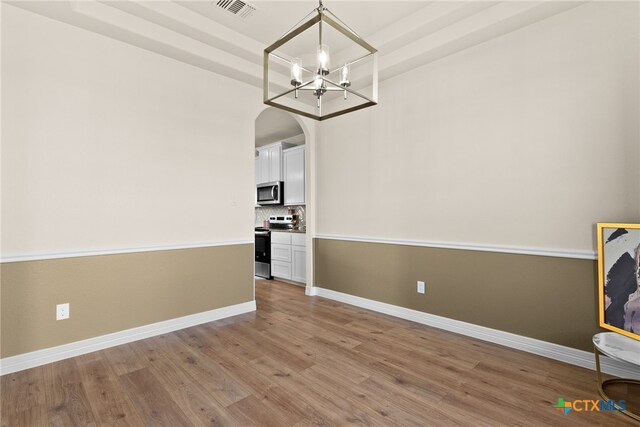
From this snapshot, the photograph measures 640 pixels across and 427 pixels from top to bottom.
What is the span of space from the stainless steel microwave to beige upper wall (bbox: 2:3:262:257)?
2134 millimetres

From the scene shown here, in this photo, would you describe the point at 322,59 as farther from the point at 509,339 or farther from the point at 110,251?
the point at 509,339

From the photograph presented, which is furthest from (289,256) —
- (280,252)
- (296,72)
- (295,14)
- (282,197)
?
(296,72)

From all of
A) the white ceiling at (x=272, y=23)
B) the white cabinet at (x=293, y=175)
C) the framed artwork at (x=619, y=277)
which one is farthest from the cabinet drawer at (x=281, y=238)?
the framed artwork at (x=619, y=277)

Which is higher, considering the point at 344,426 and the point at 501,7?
the point at 501,7

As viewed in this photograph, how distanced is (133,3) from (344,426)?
327cm

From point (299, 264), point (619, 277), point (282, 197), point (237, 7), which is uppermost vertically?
point (237, 7)

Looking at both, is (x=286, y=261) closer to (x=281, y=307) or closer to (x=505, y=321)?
(x=281, y=307)

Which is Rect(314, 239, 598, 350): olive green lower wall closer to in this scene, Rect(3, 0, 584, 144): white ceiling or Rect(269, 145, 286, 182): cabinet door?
Rect(3, 0, 584, 144): white ceiling

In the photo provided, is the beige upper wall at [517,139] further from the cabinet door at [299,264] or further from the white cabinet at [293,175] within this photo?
the white cabinet at [293,175]

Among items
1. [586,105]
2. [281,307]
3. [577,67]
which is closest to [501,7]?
[577,67]

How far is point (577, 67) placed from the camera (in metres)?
2.24

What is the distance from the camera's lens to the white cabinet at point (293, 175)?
525 centimetres

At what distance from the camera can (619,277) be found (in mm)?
1970

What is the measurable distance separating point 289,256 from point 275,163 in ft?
6.23
